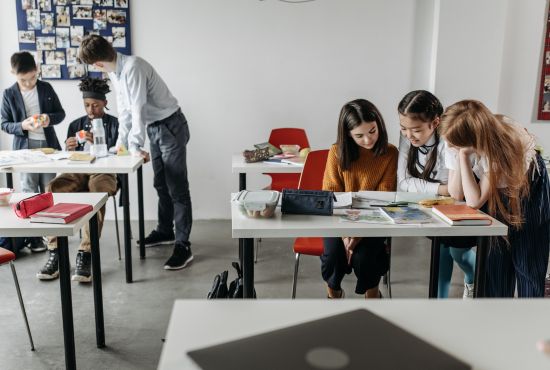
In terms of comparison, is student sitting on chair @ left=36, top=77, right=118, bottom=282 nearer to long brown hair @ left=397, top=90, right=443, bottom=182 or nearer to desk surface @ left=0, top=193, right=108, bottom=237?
desk surface @ left=0, top=193, right=108, bottom=237

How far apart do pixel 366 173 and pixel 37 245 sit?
2.49 metres

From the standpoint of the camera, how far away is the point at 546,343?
88 cm

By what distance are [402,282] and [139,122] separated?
1.90 m

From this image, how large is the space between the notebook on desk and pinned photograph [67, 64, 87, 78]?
4.01m

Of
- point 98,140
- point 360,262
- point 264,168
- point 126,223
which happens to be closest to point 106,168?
point 126,223

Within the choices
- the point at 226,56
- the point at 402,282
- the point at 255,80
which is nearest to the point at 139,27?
the point at 226,56

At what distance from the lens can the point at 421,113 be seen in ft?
8.18

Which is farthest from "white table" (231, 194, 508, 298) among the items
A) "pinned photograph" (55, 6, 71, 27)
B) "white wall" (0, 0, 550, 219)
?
"pinned photograph" (55, 6, 71, 27)

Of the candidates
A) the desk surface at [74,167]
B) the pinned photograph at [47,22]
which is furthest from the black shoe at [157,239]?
the pinned photograph at [47,22]

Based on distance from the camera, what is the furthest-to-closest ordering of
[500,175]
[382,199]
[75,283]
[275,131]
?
[275,131] → [75,283] → [382,199] → [500,175]

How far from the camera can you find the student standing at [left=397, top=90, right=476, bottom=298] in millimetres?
2486

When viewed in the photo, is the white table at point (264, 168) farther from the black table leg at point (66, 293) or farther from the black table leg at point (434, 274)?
the black table leg at point (66, 293)

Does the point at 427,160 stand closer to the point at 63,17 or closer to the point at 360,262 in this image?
the point at 360,262

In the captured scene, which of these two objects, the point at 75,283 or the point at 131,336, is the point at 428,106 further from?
the point at 75,283
